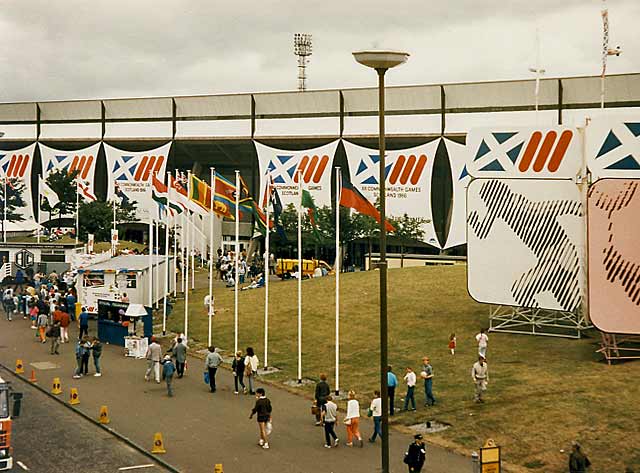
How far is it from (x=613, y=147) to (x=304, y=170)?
38763mm

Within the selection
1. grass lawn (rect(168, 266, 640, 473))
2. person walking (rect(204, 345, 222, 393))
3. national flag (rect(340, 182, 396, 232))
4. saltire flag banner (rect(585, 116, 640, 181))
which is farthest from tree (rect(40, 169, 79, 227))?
saltire flag banner (rect(585, 116, 640, 181))

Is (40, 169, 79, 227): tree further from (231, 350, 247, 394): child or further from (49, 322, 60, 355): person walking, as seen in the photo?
(231, 350, 247, 394): child

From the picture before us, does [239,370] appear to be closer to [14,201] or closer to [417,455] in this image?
[417,455]

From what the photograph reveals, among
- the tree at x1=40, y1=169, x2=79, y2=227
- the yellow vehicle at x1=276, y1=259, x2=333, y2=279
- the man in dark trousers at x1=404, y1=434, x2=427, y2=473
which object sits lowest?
the man in dark trousers at x1=404, y1=434, x2=427, y2=473

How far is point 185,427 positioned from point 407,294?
20241 millimetres

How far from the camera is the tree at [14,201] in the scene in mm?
73338

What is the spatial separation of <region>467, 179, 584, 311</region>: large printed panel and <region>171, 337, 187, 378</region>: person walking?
418 inches

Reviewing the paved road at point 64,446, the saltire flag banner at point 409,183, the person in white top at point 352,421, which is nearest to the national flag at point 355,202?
the person in white top at point 352,421

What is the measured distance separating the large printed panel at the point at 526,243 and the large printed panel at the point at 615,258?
10.5 feet

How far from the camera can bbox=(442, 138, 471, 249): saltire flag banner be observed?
6044cm

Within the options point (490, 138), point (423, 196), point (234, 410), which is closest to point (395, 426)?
point (234, 410)

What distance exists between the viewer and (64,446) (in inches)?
796

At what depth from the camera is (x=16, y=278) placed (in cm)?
4878

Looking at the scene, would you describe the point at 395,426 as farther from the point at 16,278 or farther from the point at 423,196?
the point at 423,196
